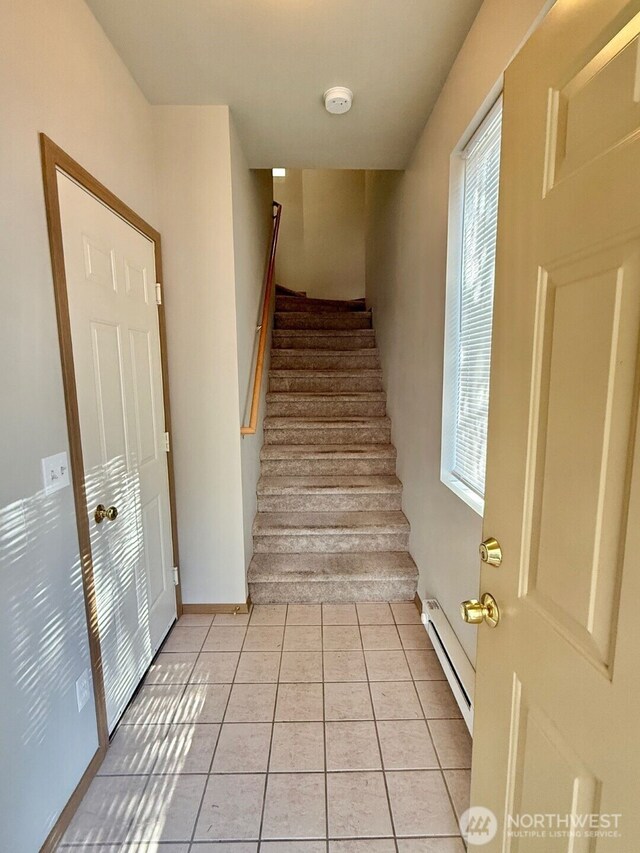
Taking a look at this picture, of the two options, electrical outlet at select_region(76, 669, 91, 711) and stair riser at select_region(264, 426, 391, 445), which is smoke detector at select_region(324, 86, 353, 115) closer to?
stair riser at select_region(264, 426, 391, 445)

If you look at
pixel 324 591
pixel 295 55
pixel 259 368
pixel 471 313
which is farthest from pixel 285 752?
pixel 295 55

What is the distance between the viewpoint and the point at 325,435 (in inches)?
130

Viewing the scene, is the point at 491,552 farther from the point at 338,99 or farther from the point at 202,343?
the point at 338,99

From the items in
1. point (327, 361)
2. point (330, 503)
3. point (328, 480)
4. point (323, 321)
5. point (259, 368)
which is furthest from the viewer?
point (323, 321)

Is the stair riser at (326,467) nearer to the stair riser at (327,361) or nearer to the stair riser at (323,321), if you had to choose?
the stair riser at (327,361)

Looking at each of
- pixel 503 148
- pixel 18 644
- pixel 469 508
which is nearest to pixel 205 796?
pixel 18 644

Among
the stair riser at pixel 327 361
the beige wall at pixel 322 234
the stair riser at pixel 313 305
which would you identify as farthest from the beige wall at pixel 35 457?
the beige wall at pixel 322 234

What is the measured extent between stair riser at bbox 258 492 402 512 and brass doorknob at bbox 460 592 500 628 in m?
1.93

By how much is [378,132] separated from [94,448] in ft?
6.99

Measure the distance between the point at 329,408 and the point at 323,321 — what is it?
49.6 inches

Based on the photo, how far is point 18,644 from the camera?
3.53 ft

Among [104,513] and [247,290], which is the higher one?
[247,290]

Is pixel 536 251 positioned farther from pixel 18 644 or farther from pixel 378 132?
pixel 378 132

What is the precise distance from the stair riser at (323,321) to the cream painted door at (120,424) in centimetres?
245
